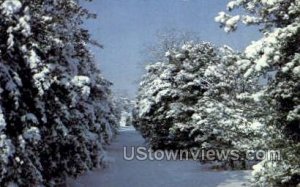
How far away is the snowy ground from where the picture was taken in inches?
625

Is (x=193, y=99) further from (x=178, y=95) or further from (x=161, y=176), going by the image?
(x=161, y=176)

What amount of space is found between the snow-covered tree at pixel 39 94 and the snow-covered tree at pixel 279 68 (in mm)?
3499

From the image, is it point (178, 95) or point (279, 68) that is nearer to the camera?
point (279, 68)

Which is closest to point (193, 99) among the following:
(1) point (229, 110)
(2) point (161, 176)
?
(2) point (161, 176)

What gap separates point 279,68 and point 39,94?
492 centimetres

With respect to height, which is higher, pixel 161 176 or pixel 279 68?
pixel 279 68

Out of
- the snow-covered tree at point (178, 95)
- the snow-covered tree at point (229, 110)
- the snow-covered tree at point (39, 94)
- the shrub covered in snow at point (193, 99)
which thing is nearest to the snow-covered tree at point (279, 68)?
the snow-covered tree at point (229, 110)

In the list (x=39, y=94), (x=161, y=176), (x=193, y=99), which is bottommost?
(x=161, y=176)

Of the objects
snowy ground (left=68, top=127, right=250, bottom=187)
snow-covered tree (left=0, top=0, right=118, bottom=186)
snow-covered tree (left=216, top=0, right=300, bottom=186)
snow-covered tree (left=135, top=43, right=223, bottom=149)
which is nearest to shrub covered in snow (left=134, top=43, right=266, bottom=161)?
snow-covered tree (left=135, top=43, right=223, bottom=149)

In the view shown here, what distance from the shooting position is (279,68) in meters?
10.4

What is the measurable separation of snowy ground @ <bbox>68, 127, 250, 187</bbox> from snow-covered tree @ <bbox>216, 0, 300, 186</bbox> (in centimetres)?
369

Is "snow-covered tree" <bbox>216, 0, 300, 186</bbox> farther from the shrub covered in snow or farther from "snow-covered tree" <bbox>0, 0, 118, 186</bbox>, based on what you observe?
the shrub covered in snow

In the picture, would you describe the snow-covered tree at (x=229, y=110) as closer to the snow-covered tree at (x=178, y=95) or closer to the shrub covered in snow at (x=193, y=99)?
the shrub covered in snow at (x=193, y=99)

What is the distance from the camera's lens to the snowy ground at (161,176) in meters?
15.9
